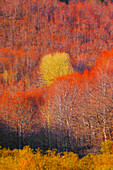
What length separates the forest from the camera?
2355cm

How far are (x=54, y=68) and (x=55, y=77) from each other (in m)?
4.32

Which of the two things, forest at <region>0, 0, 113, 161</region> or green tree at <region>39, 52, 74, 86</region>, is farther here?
green tree at <region>39, 52, 74, 86</region>

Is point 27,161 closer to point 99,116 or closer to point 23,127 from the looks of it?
point 99,116

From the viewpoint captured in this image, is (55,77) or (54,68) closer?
(55,77)

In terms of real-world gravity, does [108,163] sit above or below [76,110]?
above

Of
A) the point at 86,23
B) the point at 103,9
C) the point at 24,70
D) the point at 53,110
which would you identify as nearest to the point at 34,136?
the point at 53,110

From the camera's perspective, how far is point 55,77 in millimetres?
41188

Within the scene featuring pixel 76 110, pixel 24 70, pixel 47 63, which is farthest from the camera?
pixel 24 70

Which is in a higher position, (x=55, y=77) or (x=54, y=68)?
(x=54, y=68)

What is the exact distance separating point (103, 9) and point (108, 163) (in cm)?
11247

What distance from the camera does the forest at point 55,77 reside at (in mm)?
23547

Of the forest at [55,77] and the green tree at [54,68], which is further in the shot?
the green tree at [54,68]

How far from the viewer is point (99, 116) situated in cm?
2169

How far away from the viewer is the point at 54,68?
45.0m
